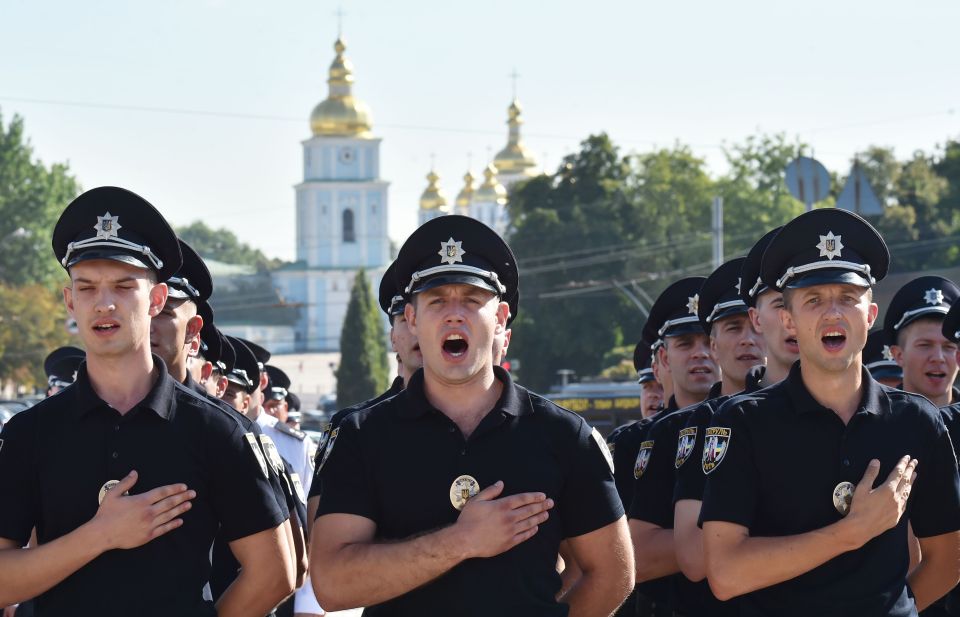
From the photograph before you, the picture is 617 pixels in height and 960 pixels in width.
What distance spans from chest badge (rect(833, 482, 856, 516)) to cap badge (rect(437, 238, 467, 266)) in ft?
4.52

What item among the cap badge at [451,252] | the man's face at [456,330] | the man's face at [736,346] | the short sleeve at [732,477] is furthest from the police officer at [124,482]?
the man's face at [736,346]

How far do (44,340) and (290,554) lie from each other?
7163 cm

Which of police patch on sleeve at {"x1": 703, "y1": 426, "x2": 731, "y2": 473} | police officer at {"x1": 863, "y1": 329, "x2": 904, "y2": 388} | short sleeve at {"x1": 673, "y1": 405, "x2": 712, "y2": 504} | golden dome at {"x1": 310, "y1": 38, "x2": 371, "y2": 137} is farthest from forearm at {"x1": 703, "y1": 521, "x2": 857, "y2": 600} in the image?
golden dome at {"x1": 310, "y1": 38, "x2": 371, "y2": 137}

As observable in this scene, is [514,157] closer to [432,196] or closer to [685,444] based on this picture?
[432,196]

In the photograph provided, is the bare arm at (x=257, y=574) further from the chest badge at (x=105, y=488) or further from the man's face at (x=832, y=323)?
the man's face at (x=832, y=323)

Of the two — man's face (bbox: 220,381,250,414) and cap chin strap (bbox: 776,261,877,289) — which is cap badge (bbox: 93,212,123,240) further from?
man's face (bbox: 220,381,250,414)

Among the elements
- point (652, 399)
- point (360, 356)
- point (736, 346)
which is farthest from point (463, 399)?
point (360, 356)

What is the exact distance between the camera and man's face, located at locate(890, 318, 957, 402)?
8.31m

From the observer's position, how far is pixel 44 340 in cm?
7512

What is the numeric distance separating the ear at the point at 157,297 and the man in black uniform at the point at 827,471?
1834 millimetres

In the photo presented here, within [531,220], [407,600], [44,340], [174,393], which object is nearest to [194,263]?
A: [174,393]

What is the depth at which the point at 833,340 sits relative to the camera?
568 centimetres

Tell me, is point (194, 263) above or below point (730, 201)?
below

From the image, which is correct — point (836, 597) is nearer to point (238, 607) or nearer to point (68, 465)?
point (238, 607)
